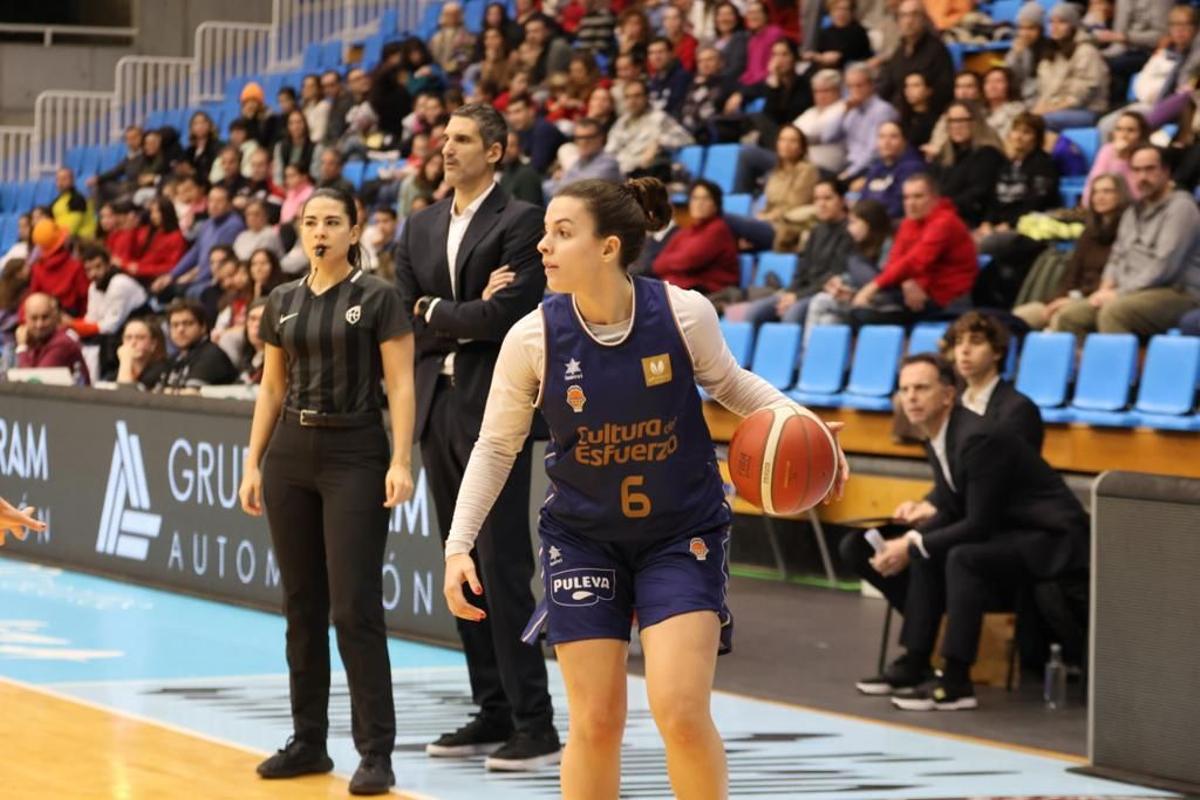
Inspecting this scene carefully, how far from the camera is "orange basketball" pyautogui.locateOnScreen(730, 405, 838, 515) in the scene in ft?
15.3

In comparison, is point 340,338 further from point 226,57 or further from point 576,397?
point 226,57

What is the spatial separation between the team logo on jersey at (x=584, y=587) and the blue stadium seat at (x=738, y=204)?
953 centimetres

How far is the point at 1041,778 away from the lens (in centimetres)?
635

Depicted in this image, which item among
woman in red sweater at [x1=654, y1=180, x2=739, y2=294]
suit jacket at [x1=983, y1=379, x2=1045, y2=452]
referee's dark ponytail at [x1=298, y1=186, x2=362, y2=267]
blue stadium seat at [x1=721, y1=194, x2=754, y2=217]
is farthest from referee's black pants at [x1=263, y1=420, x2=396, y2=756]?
blue stadium seat at [x1=721, y1=194, x2=754, y2=217]

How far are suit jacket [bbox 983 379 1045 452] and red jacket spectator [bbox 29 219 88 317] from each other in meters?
11.3

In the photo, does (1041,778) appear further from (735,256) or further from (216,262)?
(216,262)

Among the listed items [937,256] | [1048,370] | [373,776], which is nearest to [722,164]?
[937,256]

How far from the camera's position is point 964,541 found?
7828 millimetres

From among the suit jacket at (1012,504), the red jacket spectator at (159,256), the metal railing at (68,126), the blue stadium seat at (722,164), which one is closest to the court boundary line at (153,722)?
the suit jacket at (1012,504)

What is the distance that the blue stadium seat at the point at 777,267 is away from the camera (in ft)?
42.0

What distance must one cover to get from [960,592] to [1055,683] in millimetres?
540

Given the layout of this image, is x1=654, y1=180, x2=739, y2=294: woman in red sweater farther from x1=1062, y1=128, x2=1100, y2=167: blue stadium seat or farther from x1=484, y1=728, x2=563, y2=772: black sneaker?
x1=484, y1=728, x2=563, y2=772: black sneaker

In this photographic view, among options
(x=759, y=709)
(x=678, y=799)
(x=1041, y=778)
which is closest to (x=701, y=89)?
(x=759, y=709)

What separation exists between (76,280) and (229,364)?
6.03 metres
